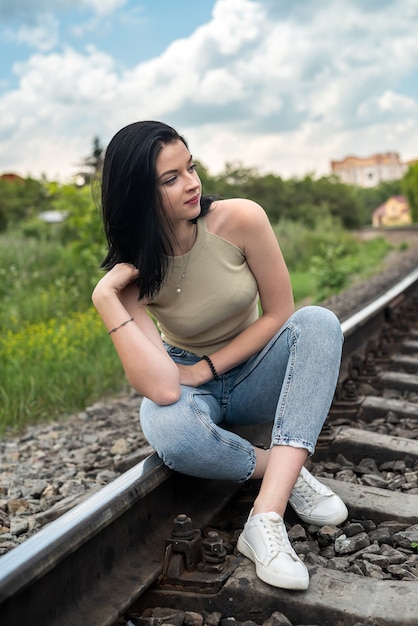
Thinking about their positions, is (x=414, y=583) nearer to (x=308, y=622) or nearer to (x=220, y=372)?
(x=308, y=622)

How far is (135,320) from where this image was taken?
7.50ft

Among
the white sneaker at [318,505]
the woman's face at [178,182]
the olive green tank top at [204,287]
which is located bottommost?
the white sneaker at [318,505]

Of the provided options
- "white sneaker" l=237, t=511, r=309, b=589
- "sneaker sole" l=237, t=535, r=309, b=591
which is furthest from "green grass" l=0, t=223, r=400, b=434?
"sneaker sole" l=237, t=535, r=309, b=591

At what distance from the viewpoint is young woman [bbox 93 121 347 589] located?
2.12 meters

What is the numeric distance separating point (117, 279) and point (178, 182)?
1.11 feet

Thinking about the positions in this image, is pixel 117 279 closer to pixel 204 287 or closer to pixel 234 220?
→ pixel 204 287

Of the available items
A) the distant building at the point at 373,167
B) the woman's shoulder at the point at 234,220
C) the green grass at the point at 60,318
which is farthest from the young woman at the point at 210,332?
the distant building at the point at 373,167

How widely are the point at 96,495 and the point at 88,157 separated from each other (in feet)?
149

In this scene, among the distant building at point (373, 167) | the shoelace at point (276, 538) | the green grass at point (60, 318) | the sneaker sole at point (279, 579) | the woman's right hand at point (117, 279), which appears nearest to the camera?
the sneaker sole at point (279, 579)

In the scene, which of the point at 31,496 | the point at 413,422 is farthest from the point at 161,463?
the point at 413,422

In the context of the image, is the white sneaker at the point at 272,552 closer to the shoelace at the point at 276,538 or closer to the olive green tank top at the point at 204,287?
the shoelace at the point at 276,538

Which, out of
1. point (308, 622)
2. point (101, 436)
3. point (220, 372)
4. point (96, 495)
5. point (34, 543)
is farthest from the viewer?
point (101, 436)

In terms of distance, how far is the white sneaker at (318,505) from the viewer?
Result: 216 centimetres

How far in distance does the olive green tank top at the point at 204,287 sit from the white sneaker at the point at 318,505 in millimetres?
586
